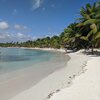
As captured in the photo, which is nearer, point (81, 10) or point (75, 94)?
point (75, 94)

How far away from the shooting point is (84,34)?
131 feet

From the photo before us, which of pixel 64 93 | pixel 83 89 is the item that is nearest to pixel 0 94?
pixel 64 93

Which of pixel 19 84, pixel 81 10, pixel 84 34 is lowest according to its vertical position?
pixel 19 84

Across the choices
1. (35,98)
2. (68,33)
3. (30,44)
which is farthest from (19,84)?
(30,44)

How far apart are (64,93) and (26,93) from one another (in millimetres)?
2316

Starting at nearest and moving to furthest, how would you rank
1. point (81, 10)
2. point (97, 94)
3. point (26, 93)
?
point (97, 94)
point (26, 93)
point (81, 10)

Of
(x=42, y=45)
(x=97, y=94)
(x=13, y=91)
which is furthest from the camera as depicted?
(x=42, y=45)

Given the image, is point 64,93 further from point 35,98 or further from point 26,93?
point 26,93

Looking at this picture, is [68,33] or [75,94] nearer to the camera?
[75,94]

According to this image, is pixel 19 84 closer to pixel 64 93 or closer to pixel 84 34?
pixel 64 93

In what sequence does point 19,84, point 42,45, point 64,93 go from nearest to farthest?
1. point 64,93
2. point 19,84
3. point 42,45

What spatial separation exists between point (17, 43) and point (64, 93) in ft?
574

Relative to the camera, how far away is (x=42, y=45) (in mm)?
116188

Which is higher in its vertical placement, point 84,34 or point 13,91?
point 84,34
